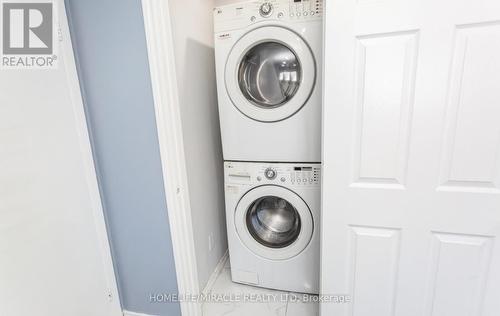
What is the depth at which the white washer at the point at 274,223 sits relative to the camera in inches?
61.9

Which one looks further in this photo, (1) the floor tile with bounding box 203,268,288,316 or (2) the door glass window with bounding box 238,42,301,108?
(1) the floor tile with bounding box 203,268,288,316

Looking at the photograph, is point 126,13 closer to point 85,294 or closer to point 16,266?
point 16,266

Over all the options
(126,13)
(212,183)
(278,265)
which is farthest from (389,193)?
(126,13)

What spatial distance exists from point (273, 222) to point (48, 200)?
1.29m

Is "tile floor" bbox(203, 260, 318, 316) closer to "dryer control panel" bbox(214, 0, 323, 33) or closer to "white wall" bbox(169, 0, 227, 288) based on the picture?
"white wall" bbox(169, 0, 227, 288)

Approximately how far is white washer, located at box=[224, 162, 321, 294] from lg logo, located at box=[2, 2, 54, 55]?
1.09 m

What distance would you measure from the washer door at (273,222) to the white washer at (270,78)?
0.81 feet

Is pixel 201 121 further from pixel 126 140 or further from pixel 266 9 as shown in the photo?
pixel 266 9

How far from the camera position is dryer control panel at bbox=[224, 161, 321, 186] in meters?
1.54

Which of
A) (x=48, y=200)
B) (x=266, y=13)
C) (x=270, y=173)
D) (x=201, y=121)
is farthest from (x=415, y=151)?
(x=48, y=200)

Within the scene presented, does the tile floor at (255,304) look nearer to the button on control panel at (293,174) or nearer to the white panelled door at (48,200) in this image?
the white panelled door at (48,200)

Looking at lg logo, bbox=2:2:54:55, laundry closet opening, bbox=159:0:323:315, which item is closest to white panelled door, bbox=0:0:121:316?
lg logo, bbox=2:2:54:55

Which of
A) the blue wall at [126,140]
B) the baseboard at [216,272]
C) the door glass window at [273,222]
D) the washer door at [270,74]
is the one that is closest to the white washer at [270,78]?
the washer door at [270,74]

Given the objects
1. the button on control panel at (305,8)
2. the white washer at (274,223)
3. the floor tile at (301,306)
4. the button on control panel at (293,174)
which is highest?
the button on control panel at (305,8)
